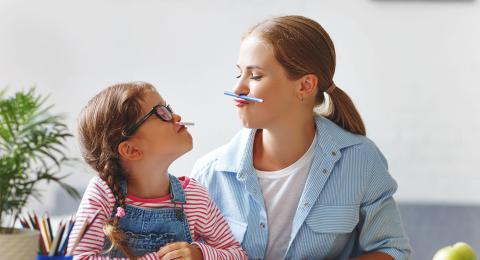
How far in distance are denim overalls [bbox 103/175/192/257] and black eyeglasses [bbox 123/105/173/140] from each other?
13 centimetres

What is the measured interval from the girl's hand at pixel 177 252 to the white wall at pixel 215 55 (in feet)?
5.37

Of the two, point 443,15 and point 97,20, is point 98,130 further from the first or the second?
point 443,15

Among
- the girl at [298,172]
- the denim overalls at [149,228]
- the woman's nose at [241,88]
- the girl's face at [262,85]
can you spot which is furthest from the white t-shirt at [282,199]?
the denim overalls at [149,228]

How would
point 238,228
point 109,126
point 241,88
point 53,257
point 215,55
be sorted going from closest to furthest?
point 53,257
point 109,126
point 241,88
point 238,228
point 215,55

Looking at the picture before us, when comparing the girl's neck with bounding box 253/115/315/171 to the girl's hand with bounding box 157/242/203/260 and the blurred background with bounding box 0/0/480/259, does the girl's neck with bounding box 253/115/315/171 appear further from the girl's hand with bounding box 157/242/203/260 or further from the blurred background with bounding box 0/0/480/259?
the blurred background with bounding box 0/0/480/259

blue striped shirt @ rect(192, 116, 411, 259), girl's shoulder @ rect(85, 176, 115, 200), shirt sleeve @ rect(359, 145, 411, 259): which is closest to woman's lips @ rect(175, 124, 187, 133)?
girl's shoulder @ rect(85, 176, 115, 200)

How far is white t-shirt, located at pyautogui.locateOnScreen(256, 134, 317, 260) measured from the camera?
2086 millimetres

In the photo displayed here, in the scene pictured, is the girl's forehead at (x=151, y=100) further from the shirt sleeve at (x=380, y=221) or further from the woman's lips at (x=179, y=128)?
the shirt sleeve at (x=380, y=221)

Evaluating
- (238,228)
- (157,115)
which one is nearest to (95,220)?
(157,115)

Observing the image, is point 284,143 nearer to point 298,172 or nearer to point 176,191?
point 298,172

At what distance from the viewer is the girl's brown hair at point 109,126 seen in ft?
5.57

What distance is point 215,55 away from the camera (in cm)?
330

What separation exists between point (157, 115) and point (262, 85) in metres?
0.36

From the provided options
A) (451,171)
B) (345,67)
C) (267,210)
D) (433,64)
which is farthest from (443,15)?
(267,210)
